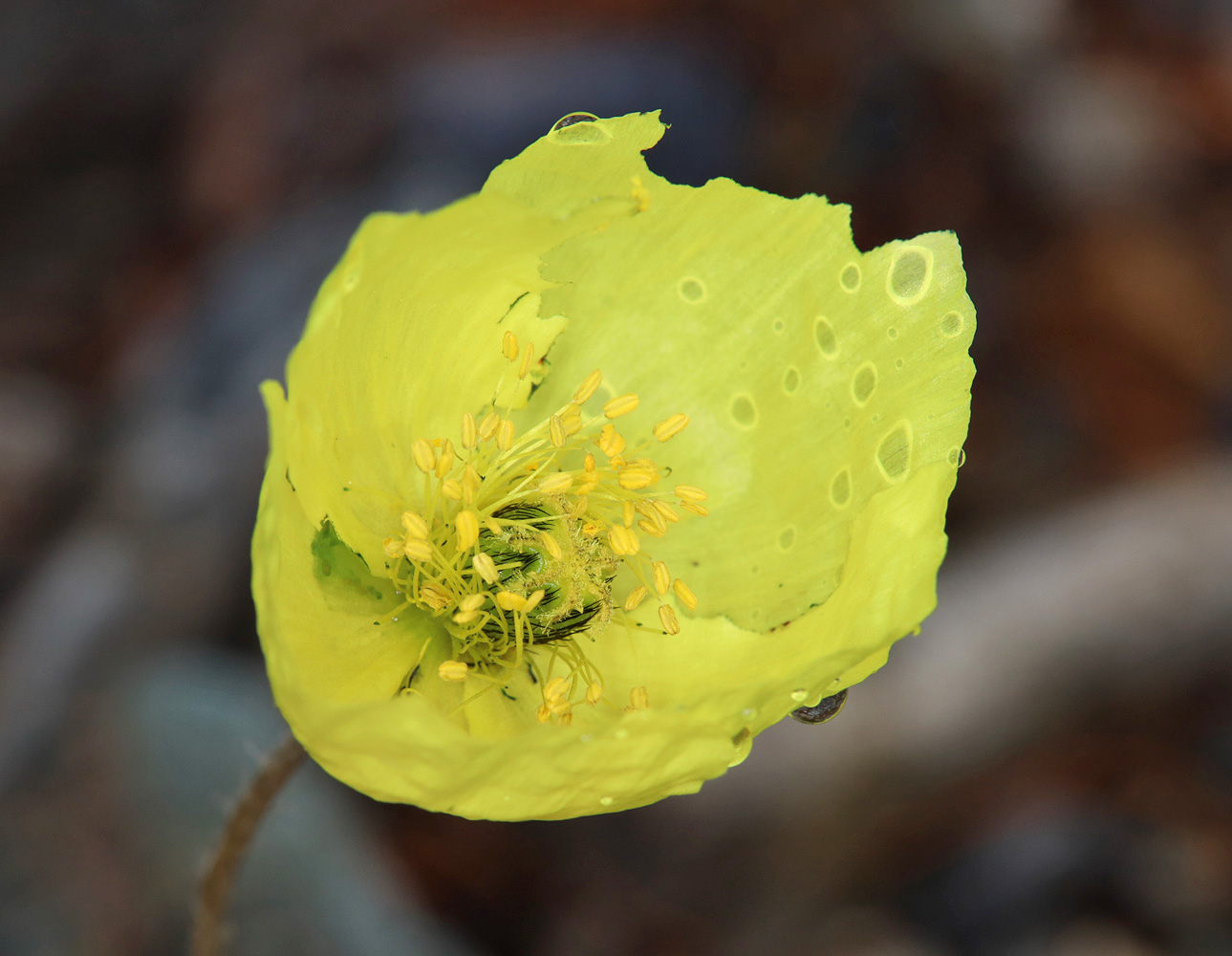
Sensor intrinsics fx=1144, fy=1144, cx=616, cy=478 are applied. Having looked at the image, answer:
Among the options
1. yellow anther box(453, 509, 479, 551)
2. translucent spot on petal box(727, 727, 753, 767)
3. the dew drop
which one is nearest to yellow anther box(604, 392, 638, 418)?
yellow anther box(453, 509, 479, 551)

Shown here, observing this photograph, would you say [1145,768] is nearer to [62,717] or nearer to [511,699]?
[511,699]

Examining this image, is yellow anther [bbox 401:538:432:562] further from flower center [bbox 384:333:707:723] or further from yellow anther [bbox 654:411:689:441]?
yellow anther [bbox 654:411:689:441]

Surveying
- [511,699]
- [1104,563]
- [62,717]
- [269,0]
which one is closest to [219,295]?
[62,717]

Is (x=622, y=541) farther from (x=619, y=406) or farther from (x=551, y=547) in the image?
(x=619, y=406)

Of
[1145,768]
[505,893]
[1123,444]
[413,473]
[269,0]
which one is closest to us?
[413,473]

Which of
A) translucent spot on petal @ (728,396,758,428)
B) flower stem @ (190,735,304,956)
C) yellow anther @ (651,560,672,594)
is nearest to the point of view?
flower stem @ (190,735,304,956)

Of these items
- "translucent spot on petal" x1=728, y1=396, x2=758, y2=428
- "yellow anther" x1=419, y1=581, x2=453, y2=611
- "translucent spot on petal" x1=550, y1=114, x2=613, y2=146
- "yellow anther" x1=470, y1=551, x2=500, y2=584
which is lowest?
"yellow anther" x1=419, y1=581, x2=453, y2=611

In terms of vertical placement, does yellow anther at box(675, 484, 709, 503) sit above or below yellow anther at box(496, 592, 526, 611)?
above
